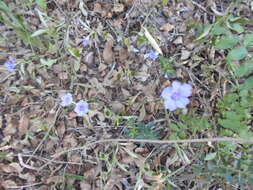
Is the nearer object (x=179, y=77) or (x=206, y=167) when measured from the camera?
(x=206, y=167)

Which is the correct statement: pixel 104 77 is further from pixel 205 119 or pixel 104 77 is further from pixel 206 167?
pixel 206 167

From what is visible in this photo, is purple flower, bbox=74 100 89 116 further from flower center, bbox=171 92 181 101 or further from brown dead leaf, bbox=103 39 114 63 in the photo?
flower center, bbox=171 92 181 101

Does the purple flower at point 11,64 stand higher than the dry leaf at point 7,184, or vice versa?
the purple flower at point 11,64

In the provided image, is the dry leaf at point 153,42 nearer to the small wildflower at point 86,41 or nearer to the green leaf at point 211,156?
the small wildflower at point 86,41

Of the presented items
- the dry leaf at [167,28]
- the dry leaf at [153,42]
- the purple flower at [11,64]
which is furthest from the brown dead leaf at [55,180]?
the dry leaf at [167,28]

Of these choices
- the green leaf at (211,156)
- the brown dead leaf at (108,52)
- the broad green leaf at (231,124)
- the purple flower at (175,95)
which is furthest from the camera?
the brown dead leaf at (108,52)

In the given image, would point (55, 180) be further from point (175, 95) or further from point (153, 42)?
point (153, 42)

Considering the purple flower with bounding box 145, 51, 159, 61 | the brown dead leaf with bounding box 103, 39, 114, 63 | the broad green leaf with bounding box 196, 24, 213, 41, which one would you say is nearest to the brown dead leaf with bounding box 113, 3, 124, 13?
the brown dead leaf with bounding box 103, 39, 114, 63

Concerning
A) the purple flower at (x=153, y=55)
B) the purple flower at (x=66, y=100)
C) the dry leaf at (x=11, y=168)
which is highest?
the purple flower at (x=153, y=55)

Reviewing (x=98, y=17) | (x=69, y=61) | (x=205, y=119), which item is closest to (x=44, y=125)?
(x=69, y=61)
